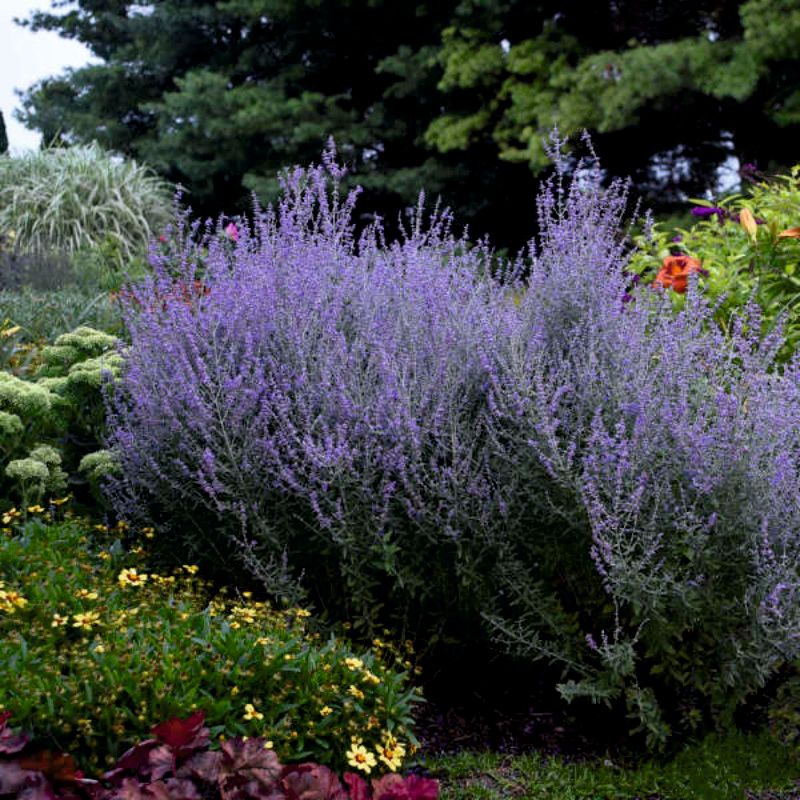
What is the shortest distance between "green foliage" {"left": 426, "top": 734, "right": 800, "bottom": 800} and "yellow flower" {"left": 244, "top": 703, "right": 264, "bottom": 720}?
0.78 meters

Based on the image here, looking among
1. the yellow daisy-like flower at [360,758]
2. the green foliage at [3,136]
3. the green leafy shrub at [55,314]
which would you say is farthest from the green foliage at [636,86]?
the yellow daisy-like flower at [360,758]

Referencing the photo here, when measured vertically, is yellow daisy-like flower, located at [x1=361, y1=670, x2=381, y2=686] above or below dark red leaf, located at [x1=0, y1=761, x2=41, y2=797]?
below

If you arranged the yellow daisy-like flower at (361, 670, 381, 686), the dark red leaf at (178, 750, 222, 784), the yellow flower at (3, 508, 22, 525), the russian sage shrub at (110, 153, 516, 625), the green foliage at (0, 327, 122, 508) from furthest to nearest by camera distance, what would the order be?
the green foliage at (0, 327, 122, 508) < the yellow flower at (3, 508, 22, 525) < the russian sage shrub at (110, 153, 516, 625) < the yellow daisy-like flower at (361, 670, 381, 686) < the dark red leaf at (178, 750, 222, 784)

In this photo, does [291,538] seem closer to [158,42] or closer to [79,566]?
[79,566]

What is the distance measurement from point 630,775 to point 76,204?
36.8 feet

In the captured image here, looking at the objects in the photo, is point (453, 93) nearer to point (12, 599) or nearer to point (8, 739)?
point (12, 599)

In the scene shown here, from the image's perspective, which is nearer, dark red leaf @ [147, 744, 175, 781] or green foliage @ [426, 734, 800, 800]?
dark red leaf @ [147, 744, 175, 781]

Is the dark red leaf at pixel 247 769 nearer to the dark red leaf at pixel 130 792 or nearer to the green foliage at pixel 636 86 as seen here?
the dark red leaf at pixel 130 792

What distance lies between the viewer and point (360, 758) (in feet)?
9.11

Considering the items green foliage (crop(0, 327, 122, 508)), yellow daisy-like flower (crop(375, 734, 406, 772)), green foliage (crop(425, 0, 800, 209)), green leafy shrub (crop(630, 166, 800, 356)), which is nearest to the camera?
yellow daisy-like flower (crop(375, 734, 406, 772))

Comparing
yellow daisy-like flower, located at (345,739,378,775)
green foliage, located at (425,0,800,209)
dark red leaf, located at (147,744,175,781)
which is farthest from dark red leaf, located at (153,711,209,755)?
green foliage, located at (425,0,800,209)

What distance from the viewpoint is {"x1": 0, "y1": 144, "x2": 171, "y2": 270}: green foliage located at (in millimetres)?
12250

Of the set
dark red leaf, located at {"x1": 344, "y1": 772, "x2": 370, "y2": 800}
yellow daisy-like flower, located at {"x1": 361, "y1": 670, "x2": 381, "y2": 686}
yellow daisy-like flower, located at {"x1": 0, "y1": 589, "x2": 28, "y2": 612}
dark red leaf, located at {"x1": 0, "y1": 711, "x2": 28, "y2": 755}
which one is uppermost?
yellow daisy-like flower, located at {"x1": 0, "y1": 589, "x2": 28, "y2": 612}

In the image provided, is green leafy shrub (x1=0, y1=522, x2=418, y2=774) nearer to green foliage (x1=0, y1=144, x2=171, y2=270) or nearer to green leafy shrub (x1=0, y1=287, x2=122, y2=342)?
green leafy shrub (x1=0, y1=287, x2=122, y2=342)
